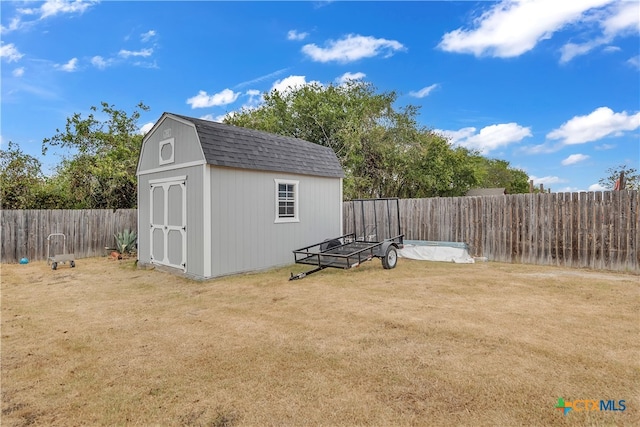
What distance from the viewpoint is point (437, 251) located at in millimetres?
9672

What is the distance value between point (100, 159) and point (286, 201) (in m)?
9.41

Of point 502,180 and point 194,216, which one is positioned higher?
point 502,180

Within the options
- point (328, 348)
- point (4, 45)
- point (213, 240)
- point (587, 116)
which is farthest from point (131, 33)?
point (587, 116)

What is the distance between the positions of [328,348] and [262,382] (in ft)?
2.96

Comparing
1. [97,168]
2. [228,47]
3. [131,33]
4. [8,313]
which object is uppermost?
[228,47]

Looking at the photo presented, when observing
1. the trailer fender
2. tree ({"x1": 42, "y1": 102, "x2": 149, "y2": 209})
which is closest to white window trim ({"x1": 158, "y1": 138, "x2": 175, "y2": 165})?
tree ({"x1": 42, "y1": 102, "x2": 149, "y2": 209})

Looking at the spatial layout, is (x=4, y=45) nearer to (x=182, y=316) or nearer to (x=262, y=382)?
(x=182, y=316)

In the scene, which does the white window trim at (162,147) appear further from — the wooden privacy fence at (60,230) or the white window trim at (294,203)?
the wooden privacy fence at (60,230)

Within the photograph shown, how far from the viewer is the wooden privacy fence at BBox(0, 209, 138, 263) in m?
9.70

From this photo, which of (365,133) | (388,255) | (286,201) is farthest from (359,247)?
(365,133)

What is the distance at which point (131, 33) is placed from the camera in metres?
10.2

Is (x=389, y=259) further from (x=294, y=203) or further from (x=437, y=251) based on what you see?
(x=294, y=203)

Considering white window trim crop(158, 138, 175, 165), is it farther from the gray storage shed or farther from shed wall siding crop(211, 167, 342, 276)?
shed wall siding crop(211, 167, 342, 276)

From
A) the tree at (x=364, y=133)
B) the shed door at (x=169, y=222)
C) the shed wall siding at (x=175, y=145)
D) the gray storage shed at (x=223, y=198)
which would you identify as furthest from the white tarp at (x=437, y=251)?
the tree at (x=364, y=133)
